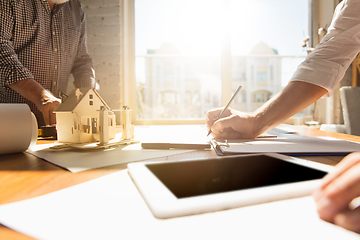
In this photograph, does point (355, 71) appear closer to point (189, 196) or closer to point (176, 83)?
point (176, 83)

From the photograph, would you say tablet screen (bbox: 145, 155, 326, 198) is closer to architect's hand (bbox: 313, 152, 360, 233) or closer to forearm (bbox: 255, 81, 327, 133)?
architect's hand (bbox: 313, 152, 360, 233)

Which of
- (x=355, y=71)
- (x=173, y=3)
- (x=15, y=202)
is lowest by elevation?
(x=15, y=202)

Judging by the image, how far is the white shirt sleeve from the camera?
2.36 feet

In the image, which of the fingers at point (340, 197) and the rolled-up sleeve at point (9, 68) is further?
the rolled-up sleeve at point (9, 68)

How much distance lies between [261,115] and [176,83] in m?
3.59

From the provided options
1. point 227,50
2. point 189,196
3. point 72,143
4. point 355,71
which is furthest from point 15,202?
point 355,71

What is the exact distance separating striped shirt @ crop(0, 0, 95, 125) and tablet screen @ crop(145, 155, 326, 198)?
43.7 inches

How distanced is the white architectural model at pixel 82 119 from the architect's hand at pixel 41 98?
0.34 meters

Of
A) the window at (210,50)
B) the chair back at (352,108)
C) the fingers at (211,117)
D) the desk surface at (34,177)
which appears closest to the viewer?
the desk surface at (34,177)

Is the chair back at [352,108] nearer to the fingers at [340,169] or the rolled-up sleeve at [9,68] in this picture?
the fingers at [340,169]

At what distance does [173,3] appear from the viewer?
10.1 ft

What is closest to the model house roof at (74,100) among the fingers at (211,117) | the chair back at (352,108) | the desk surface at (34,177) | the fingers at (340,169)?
the desk surface at (34,177)

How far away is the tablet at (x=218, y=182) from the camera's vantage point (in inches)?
7.9

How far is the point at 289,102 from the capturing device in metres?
0.72
